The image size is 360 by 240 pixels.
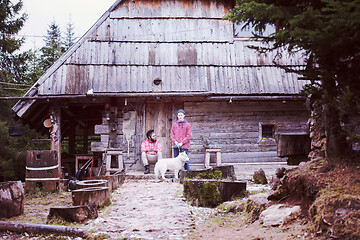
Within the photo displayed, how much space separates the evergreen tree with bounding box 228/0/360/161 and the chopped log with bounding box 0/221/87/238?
12.1 feet

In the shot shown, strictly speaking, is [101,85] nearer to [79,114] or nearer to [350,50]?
[79,114]

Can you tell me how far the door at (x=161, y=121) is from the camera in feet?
43.5

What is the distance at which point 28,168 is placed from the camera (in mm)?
9812

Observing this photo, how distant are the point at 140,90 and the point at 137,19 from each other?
10.7ft

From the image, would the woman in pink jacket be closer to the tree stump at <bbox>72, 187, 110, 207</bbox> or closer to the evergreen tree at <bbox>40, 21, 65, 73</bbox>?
the tree stump at <bbox>72, 187, 110, 207</bbox>

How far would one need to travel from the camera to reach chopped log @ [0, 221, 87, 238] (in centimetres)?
467

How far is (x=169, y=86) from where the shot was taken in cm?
1274

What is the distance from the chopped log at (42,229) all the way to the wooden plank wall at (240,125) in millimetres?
8556

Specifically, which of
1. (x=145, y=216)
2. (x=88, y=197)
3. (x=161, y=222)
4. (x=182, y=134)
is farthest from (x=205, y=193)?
(x=182, y=134)

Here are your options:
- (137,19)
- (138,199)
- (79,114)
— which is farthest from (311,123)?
(79,114)

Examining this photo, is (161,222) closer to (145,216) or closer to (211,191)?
(145,216)

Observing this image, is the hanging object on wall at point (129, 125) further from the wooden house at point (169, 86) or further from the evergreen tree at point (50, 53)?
the evergreen tree at point (50, 53)

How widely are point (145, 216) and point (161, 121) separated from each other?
7.57 m

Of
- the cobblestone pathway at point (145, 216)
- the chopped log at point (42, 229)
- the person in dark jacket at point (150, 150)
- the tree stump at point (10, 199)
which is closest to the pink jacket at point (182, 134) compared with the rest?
the person in dark jacket at point (150, 150)
